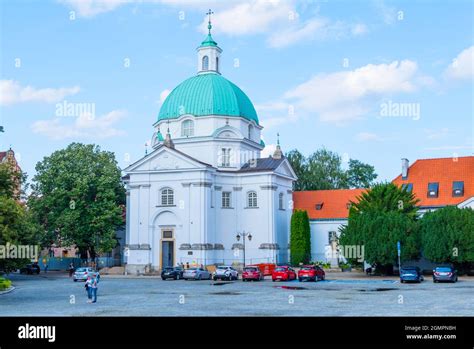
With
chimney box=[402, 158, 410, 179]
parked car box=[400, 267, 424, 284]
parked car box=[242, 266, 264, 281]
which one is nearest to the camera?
parked car box=[400, 267, 424, 284]

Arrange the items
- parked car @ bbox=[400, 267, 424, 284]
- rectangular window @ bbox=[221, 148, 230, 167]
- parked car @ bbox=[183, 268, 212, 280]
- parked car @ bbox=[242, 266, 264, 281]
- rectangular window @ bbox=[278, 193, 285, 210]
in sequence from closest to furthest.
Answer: parked car @ bbox=[400, 267, 424, 284] < parked car @ bbox=[242, 266, 264, 281] < parked car @ bbox=[183, 268, 212, 280] < rectangular window @ bbox=[221, 148, 230, 167] < rectangular window @ bbox=[278, 193, 285, 210]

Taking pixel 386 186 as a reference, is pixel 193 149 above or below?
above

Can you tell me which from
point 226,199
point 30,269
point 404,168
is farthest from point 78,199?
point 404,168

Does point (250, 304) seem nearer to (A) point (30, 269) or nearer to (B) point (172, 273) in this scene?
(B) point (172, 273)

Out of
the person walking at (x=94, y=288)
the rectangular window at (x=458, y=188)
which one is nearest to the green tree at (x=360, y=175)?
the rectangular window at (x=458, y=188)

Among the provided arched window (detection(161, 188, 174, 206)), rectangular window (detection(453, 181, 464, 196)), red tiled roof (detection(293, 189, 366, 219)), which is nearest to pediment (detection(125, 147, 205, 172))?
arched window (detection(161, 188, 174, 206))

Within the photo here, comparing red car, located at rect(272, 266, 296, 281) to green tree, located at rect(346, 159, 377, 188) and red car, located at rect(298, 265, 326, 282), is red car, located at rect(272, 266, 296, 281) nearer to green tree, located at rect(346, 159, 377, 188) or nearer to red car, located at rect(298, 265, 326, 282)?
red car, located at rect(298, 265, 326, 282)

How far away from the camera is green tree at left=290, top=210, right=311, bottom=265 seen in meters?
66.7

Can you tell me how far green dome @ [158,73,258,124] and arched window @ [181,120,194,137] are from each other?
104 centimetres

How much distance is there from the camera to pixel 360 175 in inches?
3930
